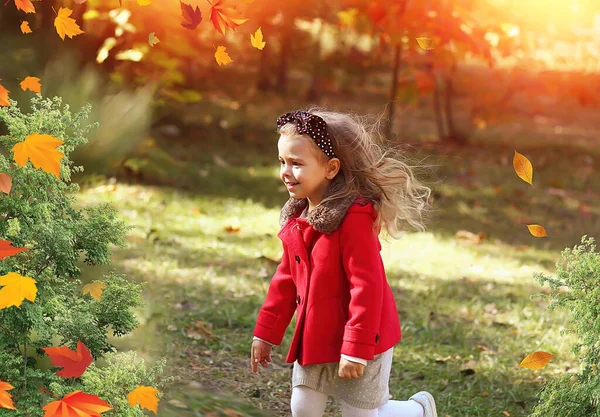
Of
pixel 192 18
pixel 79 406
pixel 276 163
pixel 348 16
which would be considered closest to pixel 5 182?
pixel 79 406

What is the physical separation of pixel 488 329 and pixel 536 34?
5991mm

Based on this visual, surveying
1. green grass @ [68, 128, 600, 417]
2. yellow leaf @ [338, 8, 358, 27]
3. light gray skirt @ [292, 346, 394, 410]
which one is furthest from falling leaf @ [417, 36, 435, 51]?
yellow leaf @ [338, 8, 358, 27]

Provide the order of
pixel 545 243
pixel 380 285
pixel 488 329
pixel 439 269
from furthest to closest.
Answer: pixel 545 243 → pixel 439 269 → pixel 488 329 → pixel 380 285

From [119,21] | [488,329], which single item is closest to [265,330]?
[488,329]

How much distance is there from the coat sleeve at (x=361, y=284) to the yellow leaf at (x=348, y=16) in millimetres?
5118

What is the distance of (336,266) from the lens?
2402mm

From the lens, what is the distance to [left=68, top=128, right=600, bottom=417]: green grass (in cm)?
334

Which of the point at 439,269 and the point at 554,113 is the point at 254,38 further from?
the point at 554,113

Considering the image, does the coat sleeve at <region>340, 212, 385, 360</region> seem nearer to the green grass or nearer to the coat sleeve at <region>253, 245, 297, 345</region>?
the coat sleeve at <region>253, 245, 297, 345</region>

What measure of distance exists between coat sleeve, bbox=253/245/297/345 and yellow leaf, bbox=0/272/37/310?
2.45ft

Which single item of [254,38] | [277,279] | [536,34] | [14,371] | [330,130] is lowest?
[14,371]

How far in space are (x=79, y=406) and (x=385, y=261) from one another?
322 cm

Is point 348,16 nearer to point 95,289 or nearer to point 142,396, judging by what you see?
point 95,289

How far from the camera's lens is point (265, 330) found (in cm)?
256
